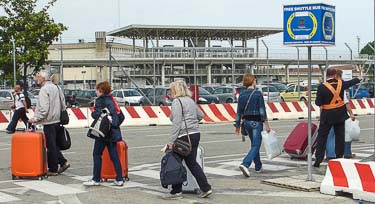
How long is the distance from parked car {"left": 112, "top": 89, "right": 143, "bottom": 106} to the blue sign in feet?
106

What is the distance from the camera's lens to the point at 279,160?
1259cm

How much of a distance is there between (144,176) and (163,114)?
1467 centimetres

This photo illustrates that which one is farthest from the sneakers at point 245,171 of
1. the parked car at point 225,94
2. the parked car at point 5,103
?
the parked car at point 225,94

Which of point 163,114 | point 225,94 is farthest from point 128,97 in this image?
point 163,114

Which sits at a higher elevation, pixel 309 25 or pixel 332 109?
pixel 309 25

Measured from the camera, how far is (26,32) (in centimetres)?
3741

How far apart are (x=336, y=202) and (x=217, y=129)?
13.7 m

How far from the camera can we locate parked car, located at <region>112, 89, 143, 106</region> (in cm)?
4178

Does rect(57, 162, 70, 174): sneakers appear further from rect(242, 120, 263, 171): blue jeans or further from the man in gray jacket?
rect(242, 120, 263, 171): blue jeans

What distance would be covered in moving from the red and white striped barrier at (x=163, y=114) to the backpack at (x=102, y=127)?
537 inches

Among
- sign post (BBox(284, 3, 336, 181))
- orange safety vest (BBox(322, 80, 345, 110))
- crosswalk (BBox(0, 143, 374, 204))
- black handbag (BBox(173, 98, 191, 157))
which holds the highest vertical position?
sign post (BBox(284, 3, 336, 181))

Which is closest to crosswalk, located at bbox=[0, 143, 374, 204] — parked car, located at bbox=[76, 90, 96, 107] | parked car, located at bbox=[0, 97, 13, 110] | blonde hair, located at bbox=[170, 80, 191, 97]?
blonde hair, located at bbox=[170, 80, 191, 97]

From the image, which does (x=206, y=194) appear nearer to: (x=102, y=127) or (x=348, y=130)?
(x=102, y=127)

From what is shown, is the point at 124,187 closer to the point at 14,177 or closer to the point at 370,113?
the point at 14,177
